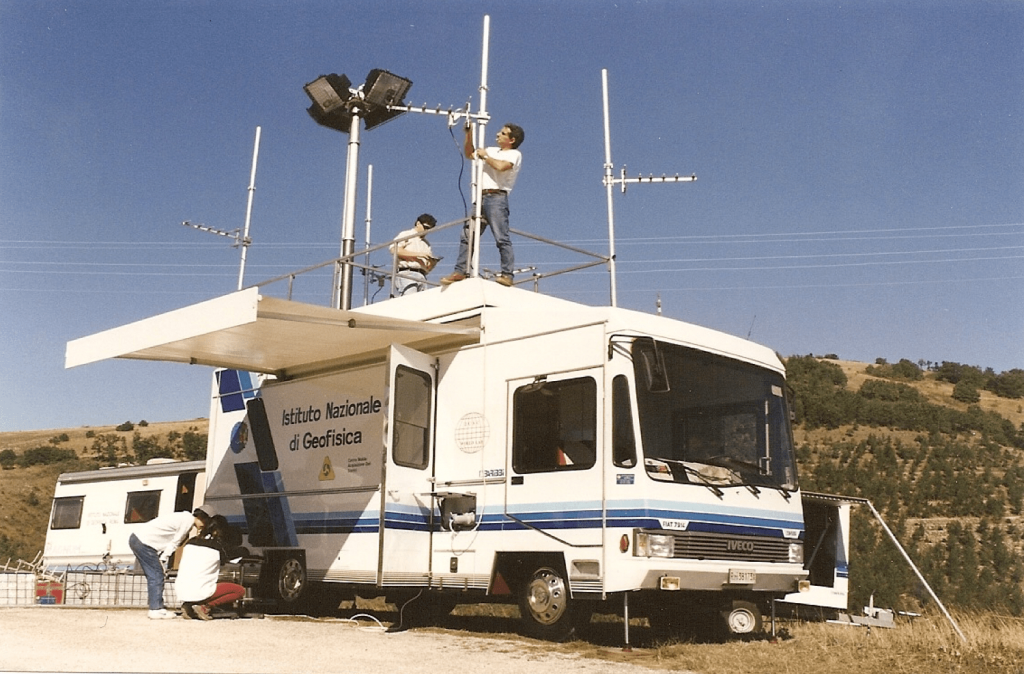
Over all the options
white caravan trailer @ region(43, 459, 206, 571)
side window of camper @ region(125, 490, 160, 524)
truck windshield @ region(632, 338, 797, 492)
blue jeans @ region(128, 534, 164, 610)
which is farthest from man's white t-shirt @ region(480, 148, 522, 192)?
side window of camper @ region(125, 490, 160, 524)

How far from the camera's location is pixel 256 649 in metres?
8.38

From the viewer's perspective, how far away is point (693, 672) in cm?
784

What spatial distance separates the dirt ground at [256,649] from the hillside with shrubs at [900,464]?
12030 millimetres

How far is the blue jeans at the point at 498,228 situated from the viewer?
451 inches

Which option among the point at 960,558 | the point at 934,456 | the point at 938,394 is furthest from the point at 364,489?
the point at 938,394

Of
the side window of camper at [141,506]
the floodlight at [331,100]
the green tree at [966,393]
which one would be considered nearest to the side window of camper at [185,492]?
the side window of camper at [141,506]

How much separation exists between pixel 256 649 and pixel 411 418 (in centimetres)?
293

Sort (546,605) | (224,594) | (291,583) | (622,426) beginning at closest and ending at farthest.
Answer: (622,426)
(546,605)
(224,594)
(291,583)

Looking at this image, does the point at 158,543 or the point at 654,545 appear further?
the point at 158,543

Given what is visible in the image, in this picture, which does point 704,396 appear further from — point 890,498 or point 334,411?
point 890,498

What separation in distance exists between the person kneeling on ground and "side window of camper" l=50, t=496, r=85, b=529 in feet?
40.6

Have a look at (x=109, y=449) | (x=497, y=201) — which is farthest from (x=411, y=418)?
(x=109, y=449)

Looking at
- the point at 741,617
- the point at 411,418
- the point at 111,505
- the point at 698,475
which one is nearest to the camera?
the point at 698,475

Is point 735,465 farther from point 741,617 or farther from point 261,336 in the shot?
point 261,336
